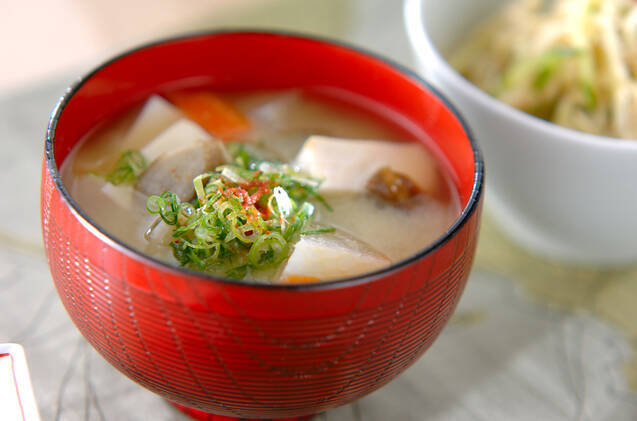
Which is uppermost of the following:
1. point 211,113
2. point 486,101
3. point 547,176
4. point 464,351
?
point 211,113


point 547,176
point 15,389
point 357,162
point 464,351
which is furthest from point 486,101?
point 15,389

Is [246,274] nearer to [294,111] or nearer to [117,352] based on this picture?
[117,352]

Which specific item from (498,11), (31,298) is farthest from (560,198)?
(31,298)

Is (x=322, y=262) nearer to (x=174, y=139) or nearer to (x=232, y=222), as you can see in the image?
(x=232, y=222)

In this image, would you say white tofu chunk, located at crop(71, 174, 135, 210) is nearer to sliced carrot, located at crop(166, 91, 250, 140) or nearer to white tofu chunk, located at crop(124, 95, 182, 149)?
white tofu chunk, located at crop(124, 95, 182, 149)

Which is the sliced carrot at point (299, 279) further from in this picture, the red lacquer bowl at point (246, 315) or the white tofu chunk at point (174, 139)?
the white tofu chunk at point (174, 139)

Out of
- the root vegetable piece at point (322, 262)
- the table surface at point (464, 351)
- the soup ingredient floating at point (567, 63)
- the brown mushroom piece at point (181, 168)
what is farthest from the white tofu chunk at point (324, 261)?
the soup ingredient floating at point (567, 63)

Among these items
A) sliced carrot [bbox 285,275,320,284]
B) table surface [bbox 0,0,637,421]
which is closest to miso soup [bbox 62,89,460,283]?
sliced carrot [bbox 285,275,320,284]
